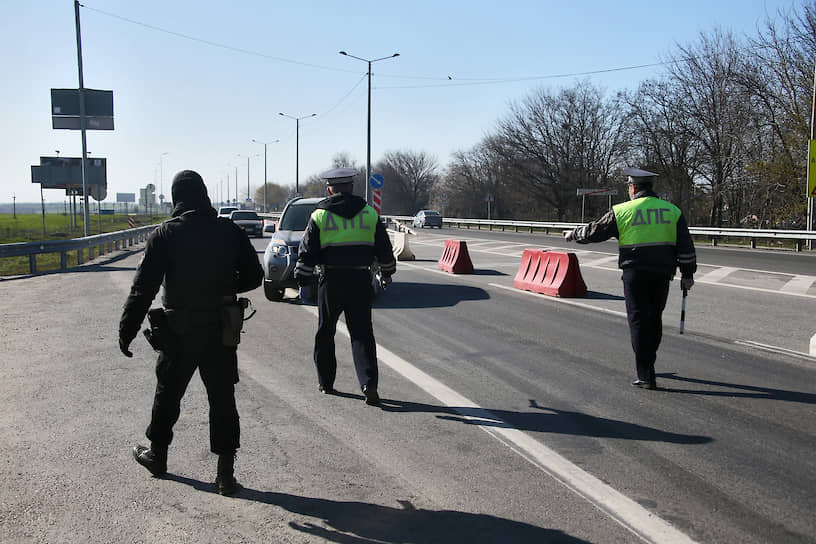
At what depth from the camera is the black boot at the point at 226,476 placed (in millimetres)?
3738

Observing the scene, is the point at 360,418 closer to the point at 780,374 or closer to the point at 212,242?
the point at 212,242

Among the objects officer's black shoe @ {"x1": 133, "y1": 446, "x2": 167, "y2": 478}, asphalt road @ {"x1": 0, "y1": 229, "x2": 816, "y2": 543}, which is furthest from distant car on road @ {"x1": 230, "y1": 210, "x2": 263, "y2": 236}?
officer's black shoe @ {"x1": 133, "y1": 446, "x2": 167, "y2": 478}

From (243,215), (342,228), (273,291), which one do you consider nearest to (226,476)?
(342,228)

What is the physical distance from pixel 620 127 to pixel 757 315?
160 feet

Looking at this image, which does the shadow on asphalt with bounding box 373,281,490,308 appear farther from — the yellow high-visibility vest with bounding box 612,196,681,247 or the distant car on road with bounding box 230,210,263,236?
the distant car on road with bounding box 230,210,263,236

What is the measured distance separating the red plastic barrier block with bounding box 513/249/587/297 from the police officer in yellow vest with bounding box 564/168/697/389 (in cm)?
615

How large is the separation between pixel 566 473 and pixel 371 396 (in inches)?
75.2

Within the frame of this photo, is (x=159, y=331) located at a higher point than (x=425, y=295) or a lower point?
higher

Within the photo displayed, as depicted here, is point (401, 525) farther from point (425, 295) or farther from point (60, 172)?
point (60, 172)

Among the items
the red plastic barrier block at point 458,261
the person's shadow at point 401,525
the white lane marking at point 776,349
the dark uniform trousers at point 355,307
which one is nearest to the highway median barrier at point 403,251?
the red plastic barrier block at point 458,261

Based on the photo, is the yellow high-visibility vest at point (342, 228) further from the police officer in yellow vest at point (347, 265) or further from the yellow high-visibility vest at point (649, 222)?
the yellow high-visibility vest at point (649, 222)

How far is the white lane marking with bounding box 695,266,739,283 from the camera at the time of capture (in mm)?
15078

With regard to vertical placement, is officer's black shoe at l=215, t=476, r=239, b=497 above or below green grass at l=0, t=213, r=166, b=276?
above

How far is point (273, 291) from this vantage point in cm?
1193
